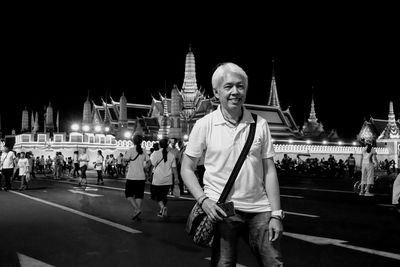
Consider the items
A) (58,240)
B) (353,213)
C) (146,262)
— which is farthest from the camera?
(353,213)

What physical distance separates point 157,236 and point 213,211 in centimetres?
490

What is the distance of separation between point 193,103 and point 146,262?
2639 inches

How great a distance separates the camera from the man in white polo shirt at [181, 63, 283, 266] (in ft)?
9.25

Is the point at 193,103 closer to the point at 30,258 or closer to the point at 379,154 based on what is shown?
the point at 379,154

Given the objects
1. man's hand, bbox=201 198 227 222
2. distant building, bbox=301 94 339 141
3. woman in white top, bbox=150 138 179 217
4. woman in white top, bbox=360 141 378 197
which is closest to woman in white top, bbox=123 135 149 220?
woman in white top, bbox=150 138 179 217

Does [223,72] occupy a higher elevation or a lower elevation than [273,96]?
lower

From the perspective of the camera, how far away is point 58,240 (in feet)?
23.3

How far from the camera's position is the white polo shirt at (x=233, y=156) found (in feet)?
9.27

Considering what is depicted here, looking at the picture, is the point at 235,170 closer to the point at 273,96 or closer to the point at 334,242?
the point at 334,242

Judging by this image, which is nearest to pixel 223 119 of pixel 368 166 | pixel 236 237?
pixel 236 237

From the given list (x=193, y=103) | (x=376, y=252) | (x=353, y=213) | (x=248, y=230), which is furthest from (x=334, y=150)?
(x=248, y=230)

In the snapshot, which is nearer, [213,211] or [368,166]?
[213,211]

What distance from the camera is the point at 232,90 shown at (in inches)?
114

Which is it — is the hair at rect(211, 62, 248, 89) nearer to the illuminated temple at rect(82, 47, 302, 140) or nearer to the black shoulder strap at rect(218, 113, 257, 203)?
the black shoulder strap at rect(218, 113, 257, 203)
